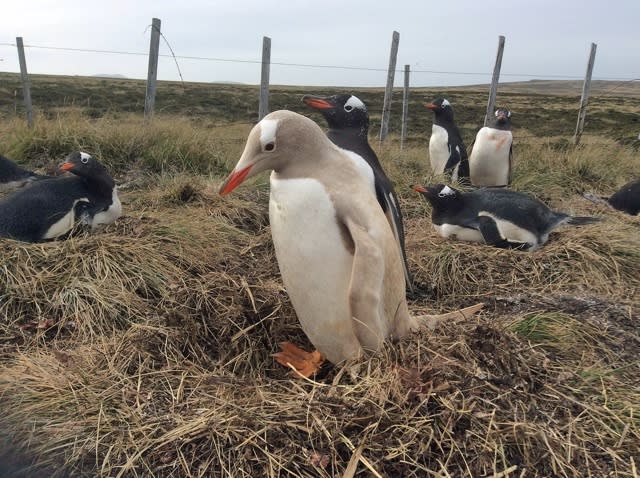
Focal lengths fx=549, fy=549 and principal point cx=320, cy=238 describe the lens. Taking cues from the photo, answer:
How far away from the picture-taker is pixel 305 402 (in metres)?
1.76

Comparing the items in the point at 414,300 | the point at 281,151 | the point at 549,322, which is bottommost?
the point at 414,300

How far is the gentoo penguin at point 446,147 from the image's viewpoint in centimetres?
615

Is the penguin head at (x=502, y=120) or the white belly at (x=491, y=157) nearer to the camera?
the white belly at (x=491, y=157)

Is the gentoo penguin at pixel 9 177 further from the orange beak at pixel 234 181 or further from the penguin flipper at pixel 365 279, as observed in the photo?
the penguin flipper at pixel 365 279

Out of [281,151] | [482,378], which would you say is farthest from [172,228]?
[482,378]

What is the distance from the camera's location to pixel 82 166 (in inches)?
150

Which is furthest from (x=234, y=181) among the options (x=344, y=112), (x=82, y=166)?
(x=82, y=166)

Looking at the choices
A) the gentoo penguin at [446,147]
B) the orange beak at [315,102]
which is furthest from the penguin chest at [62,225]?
the gentoo penguin at [446,147]

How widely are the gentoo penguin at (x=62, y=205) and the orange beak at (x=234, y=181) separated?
2274mm

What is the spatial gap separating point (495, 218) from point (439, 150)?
2321 mm

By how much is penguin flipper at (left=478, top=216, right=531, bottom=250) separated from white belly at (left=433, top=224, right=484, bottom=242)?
0.08 metres

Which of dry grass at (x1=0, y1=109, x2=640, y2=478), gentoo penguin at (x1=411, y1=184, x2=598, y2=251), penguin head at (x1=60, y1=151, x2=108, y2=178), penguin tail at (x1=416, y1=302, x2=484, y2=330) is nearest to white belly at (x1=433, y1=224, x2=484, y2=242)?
gentoo penguin at (x1=411, y1=184, x2=598, y2=251)

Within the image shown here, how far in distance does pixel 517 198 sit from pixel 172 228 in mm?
2576

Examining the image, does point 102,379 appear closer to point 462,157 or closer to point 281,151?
point 281,151
